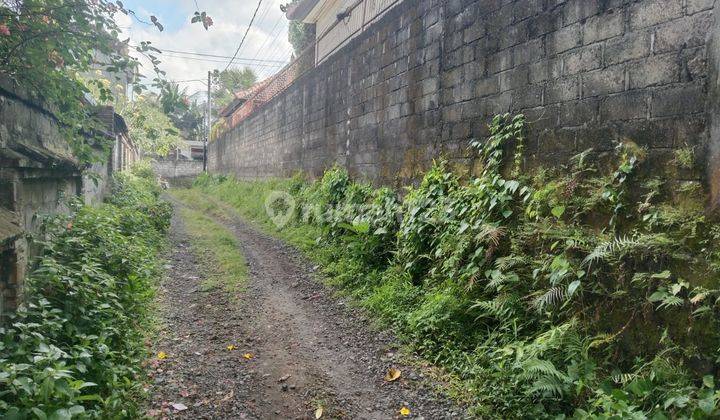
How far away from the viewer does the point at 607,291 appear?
295 centimetres

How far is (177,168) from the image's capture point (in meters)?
31.5

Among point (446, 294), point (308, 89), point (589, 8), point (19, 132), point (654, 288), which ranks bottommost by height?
point (446, 294)

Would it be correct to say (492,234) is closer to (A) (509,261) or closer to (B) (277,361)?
(A) (509,261)

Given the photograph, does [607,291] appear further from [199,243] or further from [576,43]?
[199,243]

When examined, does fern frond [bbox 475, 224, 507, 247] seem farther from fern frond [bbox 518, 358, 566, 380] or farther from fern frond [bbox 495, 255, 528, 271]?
fern frond [bbox 518, 358, 566, 380]

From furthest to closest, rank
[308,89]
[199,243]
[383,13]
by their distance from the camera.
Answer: [308,89]
[199,243]
[383,13]

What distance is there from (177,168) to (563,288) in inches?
1248

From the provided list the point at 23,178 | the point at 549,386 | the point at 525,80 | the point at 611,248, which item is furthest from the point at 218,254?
the point at 611,248

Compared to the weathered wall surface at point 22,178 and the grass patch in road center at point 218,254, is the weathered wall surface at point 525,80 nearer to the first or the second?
the grass patch in road center at point 218,254

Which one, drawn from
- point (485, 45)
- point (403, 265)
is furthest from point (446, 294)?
point (485, 45)

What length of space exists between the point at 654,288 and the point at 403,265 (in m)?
2.76

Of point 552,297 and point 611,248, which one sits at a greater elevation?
point 611,248

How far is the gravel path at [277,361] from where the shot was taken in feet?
10.4

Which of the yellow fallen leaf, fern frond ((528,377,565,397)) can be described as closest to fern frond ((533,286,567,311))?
fern frond ((528,377,565,397))
